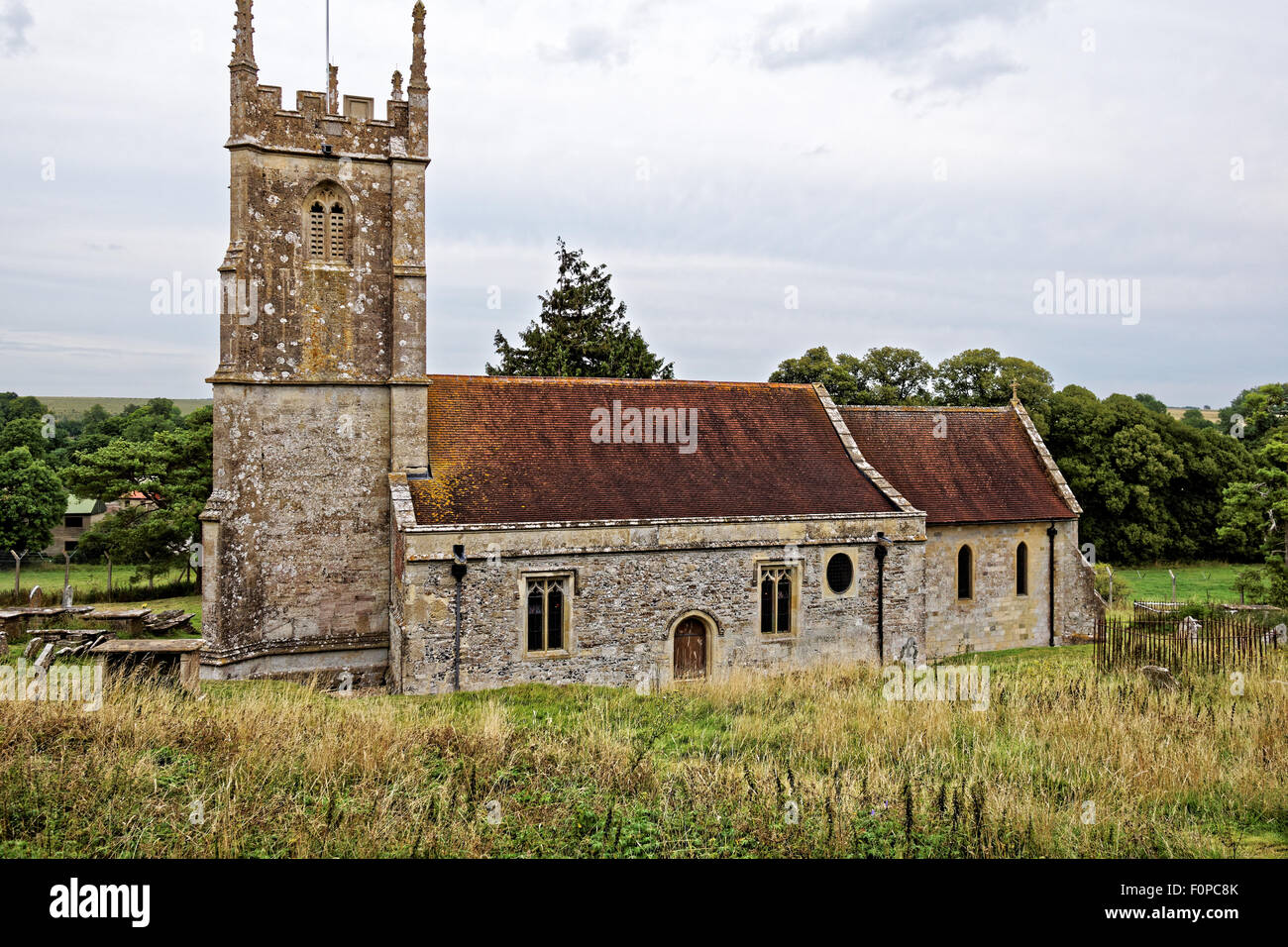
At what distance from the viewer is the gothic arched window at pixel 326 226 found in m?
19.4

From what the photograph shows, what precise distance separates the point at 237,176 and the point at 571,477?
33.6ft

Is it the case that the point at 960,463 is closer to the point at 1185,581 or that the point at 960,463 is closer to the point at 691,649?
the point at 691,649

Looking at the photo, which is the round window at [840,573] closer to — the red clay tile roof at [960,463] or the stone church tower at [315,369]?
the red clay tile roof at [960,463]

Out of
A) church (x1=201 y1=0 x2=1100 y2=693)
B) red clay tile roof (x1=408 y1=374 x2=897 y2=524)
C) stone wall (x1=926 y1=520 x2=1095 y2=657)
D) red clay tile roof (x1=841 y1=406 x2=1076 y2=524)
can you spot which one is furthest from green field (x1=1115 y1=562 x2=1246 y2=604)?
church (x1=201 y1=0 x2=1100 y2=693)

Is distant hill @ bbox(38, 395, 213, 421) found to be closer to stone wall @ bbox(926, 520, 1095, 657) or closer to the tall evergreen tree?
the tall evergreen tree

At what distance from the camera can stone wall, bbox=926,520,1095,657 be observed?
23594 mm

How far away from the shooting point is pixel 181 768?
8.20 meters

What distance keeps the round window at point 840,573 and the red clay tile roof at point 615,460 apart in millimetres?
1234

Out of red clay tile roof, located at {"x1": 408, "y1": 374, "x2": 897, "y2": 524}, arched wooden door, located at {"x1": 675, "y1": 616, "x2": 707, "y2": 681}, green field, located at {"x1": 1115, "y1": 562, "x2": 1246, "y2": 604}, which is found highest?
red clay tile roof, located at {"x1": 408, "y1": 374, "x2": 897, "y2": 524}

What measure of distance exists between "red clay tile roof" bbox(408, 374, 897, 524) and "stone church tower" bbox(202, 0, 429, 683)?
4.96 feet

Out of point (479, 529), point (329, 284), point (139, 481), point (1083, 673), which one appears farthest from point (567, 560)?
point (139, 481)
